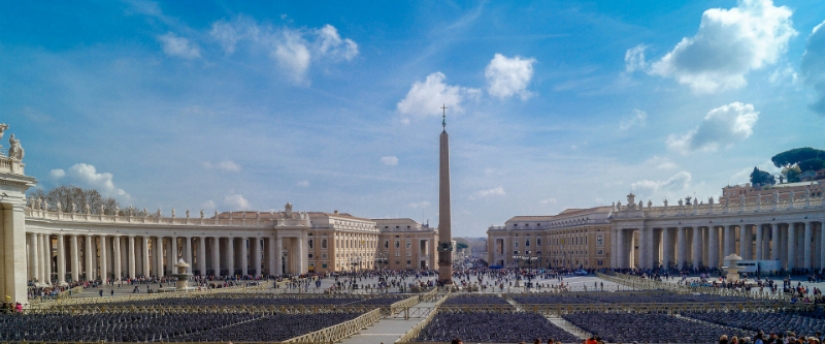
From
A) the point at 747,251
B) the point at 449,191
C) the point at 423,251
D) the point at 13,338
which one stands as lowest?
the point at 423,251

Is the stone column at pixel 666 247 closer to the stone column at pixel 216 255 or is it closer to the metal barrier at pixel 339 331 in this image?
the stone column at pixel 216 255

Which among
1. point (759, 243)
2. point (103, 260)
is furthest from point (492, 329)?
point (103, 260)

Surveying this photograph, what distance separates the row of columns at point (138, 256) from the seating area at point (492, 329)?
136ft

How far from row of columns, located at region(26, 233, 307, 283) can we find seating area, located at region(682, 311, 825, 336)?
5165 cm

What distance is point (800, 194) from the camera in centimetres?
7619

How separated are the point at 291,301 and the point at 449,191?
1620 centimetres

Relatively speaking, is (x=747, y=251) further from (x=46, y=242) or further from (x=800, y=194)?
(x=46, y=242)

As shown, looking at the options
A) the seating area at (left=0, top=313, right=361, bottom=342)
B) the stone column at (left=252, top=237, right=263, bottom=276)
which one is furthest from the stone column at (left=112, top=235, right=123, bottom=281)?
the seating area at (left=0, top=313, right=361, bottom=342)

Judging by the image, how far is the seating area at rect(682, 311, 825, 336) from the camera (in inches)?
914

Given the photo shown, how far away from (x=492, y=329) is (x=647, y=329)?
6163 mm

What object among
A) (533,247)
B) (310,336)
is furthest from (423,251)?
(310,336)

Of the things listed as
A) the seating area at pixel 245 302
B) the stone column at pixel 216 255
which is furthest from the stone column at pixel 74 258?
the seating area at pixel 245 302

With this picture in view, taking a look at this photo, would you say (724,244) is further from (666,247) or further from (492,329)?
(492,329)

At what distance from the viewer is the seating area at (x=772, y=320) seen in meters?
23.2
